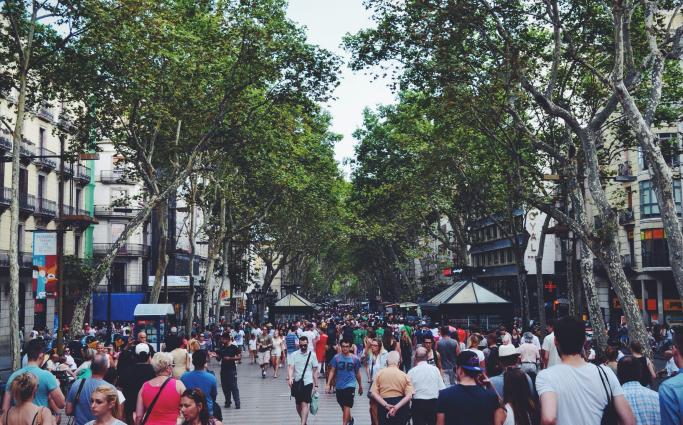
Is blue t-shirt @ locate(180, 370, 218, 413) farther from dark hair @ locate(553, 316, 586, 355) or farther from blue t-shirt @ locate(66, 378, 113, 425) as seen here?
dark hair @ locate(553, 316, 586, 355)

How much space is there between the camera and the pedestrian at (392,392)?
916cm

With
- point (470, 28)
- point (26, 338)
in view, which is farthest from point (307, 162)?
point (470, 28)

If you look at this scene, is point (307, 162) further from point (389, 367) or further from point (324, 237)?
point (389, 367)

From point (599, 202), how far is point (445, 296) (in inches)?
246

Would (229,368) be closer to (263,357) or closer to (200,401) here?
(263,357)

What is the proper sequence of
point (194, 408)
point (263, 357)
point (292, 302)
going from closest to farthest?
1. point (194, 408)
2. point (263, 357)
3. point (292, 302)

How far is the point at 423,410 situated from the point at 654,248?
35.0m

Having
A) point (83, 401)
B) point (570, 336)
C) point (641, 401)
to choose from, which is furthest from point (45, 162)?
point (570, 336)

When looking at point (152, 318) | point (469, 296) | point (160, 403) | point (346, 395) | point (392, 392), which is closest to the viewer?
point (160, 403)

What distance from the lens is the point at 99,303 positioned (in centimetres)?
4462

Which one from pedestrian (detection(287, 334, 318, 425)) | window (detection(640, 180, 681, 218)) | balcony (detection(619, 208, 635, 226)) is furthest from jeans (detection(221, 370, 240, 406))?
balcony (detection(619, 208, 635, 226))

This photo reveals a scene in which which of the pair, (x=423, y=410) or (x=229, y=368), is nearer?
(x=423, y=410)

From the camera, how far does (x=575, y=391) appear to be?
488 centimetres

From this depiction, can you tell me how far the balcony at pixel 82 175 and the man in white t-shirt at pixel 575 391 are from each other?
142 feet
